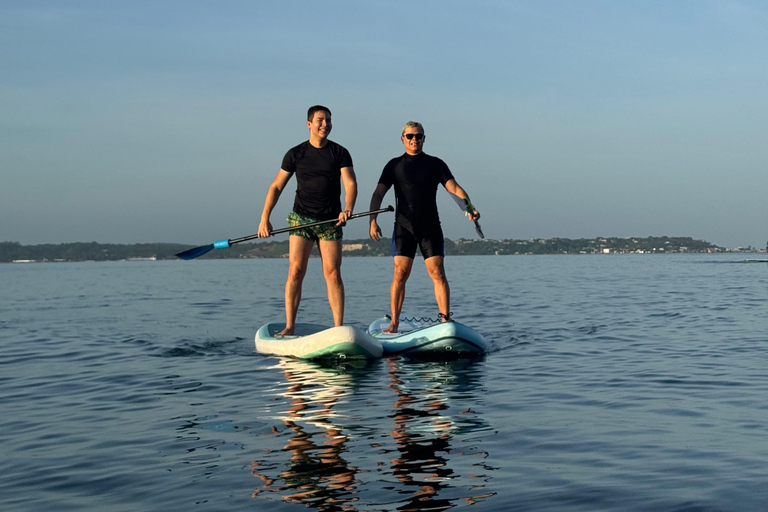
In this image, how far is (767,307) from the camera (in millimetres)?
19438

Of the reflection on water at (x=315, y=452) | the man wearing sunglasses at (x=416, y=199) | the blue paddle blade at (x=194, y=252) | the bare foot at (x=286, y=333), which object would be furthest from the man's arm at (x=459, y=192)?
the blue paddle blade at (x=194, y=252)

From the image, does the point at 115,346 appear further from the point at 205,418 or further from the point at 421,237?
the point at 205,418

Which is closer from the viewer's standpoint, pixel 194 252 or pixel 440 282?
pixel 440 282

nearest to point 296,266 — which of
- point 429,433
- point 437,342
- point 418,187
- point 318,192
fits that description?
point 318,192

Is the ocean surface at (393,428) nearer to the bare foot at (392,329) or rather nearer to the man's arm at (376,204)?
the bare foot at (392,329)

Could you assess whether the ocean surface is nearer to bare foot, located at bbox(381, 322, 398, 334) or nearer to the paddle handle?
bare foot, located at bbox(381, 322, 398, 334)

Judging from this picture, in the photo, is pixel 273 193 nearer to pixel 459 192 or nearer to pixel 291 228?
pixel 291 228

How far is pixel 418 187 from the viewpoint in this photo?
9977mm

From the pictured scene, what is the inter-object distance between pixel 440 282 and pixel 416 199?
44.8 inches

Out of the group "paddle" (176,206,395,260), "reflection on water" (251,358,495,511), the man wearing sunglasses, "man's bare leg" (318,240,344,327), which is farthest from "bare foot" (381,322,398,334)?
"reflection on water" (251,358,495,511)

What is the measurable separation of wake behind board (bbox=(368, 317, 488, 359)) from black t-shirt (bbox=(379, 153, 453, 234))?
4.41 ft

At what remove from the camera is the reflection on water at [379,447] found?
4281 mm

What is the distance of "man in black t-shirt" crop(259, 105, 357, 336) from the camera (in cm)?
934

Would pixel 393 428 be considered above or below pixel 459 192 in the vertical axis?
below
